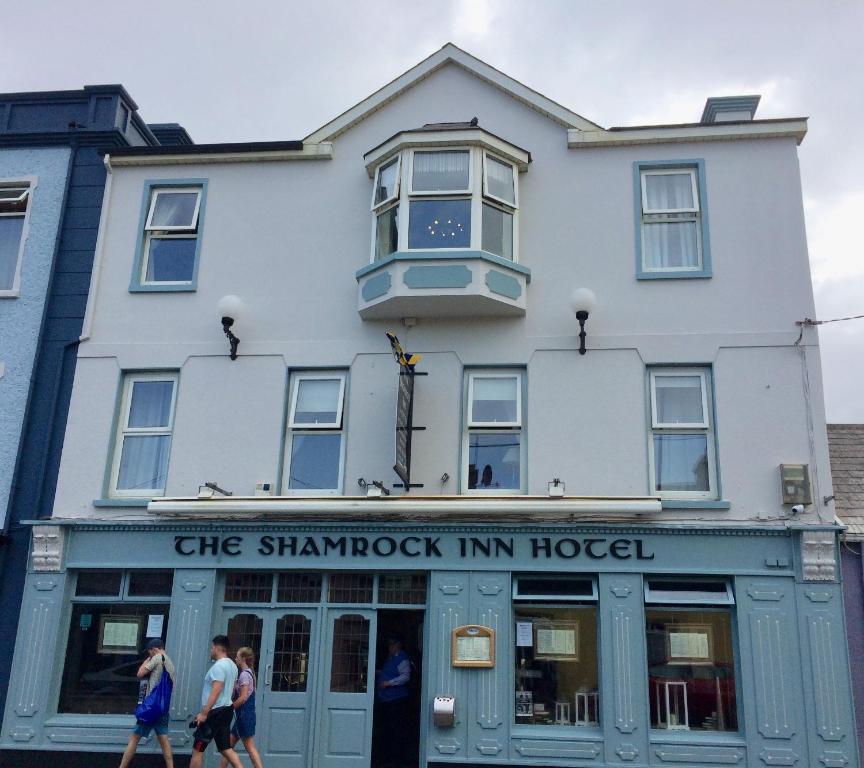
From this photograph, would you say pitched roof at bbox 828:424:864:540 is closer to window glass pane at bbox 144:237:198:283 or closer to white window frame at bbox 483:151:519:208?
white window frame at bbox 483:151:519:208

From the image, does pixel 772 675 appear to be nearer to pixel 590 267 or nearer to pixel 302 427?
pixel 590 267

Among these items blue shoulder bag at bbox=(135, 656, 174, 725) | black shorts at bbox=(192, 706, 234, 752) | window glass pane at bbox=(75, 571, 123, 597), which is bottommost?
black shorts at bbox=(192, 706, 234, 752)

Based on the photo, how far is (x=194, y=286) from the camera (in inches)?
534

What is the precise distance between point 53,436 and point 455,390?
598 centimetres

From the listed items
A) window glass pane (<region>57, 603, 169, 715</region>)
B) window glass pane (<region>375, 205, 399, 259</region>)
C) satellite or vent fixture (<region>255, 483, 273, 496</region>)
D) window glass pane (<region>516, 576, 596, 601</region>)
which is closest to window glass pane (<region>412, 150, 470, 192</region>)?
window glass pane (<region>375, 205, 399, 259</region>)

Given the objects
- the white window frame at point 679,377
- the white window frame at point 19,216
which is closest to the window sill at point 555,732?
the white window frame at point 679,377

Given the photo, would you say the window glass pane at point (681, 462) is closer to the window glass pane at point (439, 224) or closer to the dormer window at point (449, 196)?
the dormer window at point (449, 196)

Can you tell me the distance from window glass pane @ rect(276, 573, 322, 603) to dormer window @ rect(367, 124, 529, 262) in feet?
15.2

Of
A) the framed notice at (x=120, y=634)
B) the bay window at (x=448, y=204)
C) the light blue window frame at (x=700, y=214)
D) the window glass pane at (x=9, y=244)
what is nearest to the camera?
the framed notice at (x=120, y=634)

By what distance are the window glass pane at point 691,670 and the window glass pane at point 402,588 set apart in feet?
9.77

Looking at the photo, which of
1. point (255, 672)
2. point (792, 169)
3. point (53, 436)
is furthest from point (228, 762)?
point (792, 169)

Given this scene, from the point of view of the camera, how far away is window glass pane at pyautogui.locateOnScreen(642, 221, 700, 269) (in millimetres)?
12891

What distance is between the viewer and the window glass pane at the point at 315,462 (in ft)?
41.5

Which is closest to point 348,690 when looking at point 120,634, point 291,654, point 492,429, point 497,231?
point 291,654
